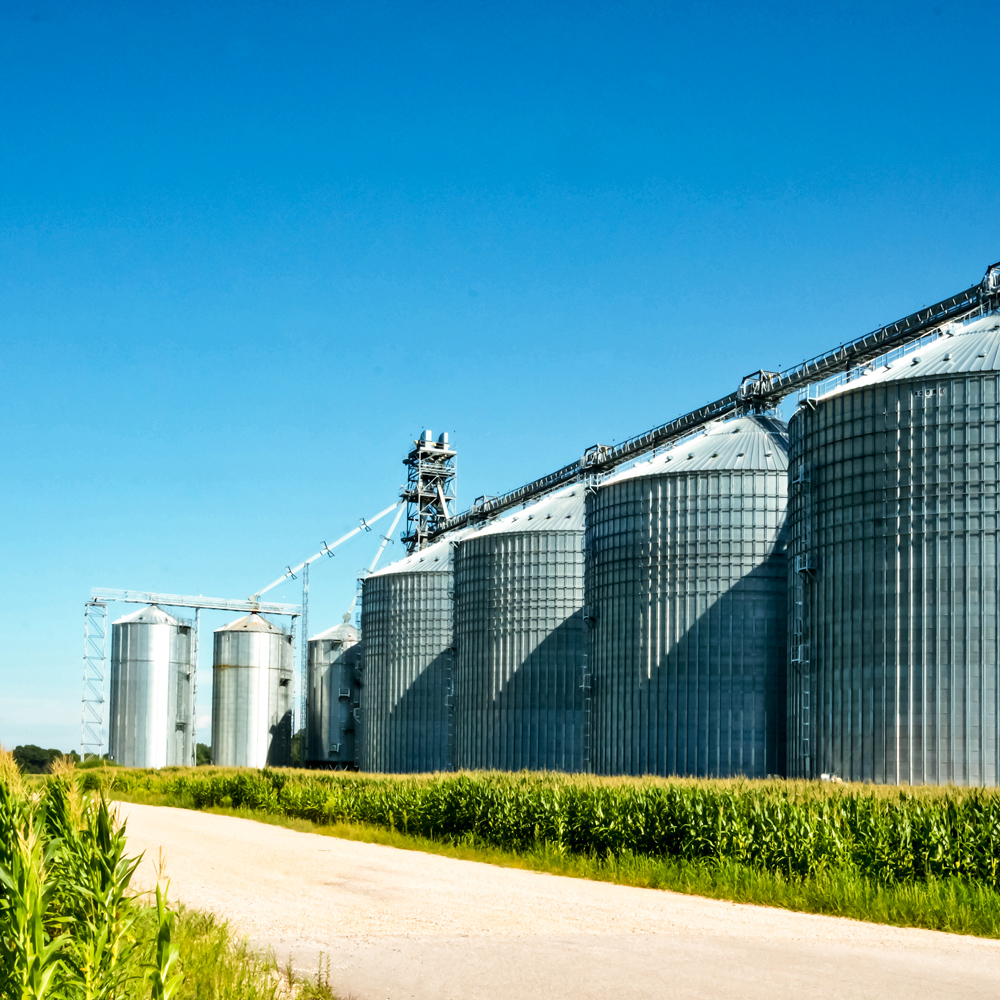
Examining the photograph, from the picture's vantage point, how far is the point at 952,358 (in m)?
35.2

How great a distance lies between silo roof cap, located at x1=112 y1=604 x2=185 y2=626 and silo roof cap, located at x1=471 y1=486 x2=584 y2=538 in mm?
33116

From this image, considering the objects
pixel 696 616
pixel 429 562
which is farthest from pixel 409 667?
pixel 696 616

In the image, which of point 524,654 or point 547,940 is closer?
point 547,940

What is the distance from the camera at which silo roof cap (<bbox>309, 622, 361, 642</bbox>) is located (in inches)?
3396

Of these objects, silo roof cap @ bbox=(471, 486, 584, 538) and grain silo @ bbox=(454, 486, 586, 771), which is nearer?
grain silo @ bbox=(454, 486, 586, 771)

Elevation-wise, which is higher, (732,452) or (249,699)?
(732,452)

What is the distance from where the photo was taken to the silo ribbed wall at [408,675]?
6438 cm

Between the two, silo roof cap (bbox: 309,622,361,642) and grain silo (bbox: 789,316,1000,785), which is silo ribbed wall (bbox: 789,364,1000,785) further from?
silo roof cap (bbox: 309,622,361,642)

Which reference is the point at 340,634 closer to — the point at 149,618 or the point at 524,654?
the point at 149,618

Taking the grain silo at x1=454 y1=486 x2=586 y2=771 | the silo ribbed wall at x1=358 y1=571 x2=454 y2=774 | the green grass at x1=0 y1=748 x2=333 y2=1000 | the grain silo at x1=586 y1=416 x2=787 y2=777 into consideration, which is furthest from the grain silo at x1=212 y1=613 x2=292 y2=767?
the green grass at x1=0 y1=748 x2=333 y2=1000

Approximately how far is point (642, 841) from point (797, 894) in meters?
5.85

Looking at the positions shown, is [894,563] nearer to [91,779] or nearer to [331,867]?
[331,867]

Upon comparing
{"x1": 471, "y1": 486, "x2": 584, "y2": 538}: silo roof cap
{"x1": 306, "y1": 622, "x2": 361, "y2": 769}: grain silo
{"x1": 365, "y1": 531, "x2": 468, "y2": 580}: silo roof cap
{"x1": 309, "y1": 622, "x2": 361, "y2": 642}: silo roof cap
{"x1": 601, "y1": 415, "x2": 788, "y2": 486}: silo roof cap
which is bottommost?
{"x1": 306, "y1": 622, "x2": 361, "y2": 769}: grain silo

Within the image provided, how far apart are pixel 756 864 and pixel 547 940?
A: 25.6ft
